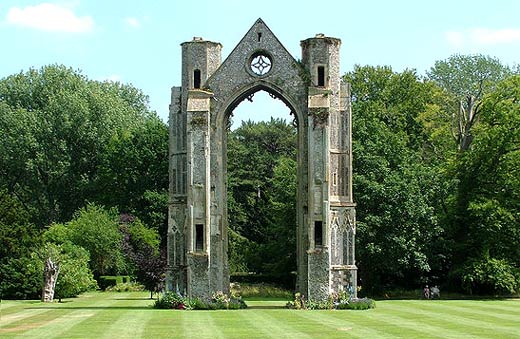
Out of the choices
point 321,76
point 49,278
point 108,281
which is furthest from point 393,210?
point 108,281

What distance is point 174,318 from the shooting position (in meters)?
28.8

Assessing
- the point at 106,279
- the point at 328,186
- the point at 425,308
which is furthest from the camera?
the point at 106,279

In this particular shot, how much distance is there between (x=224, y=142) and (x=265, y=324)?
15662 millimetres

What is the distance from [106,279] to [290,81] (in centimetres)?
2497

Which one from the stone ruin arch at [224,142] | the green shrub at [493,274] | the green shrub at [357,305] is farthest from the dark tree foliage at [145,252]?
the green shrub at [493,274]

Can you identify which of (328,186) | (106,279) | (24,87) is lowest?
(106,279)

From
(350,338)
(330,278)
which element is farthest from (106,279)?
(350,338)

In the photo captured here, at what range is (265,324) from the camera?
25.9 metres

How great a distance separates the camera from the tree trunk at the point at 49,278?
41594 millimetres

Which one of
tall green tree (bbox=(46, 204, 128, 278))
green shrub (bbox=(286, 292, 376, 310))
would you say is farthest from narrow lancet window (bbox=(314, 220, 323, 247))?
tall green tree (bbox=(46, 204, 128, 278))

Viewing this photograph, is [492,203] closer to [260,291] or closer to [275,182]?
[260,291]

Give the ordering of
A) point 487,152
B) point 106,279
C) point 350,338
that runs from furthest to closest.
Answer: point 106,279, point 487,152, point 350,338

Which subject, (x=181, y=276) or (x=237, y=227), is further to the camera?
(x=237, y=227)

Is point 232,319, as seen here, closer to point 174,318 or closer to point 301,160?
point 174,318
